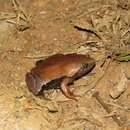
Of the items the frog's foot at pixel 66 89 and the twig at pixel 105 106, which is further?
the frog's foot at pixel 66 89

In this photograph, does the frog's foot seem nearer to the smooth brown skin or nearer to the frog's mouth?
the smooth brown skin

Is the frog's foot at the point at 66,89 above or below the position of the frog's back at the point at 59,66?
below

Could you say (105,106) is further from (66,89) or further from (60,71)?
(60,71)

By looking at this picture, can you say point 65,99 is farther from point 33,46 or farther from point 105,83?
point 33,46

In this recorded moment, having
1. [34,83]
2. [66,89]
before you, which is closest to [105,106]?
[66,89]

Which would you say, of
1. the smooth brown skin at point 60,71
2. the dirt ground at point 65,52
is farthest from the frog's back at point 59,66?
the dirt ground at point 65,52

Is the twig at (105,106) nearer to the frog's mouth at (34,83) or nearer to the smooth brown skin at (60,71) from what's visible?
the smooth brown skin at (60,71)

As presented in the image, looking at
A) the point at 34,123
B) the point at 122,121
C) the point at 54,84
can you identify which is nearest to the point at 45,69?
the point at 54,84
